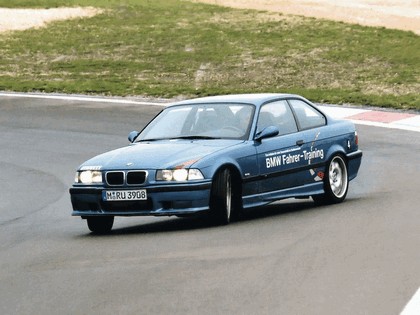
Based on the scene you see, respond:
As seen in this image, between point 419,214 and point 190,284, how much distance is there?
4.38 meters

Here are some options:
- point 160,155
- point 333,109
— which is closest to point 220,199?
point 160,155

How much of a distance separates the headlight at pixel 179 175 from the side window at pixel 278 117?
1.49 m

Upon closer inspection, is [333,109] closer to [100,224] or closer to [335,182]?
[335,182]

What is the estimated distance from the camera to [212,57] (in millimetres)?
37281

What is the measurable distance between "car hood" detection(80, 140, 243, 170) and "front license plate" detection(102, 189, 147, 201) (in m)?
0.24

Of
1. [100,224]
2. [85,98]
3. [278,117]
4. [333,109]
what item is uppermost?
[278,117]

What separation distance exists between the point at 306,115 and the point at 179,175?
2693 mm

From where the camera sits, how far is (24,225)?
45.4 feet

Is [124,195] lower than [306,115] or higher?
lower

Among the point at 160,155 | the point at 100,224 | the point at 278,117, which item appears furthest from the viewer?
the point at 278,117

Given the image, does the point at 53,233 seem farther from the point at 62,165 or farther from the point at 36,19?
the point at 36,19

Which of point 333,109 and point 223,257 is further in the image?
point 333,109

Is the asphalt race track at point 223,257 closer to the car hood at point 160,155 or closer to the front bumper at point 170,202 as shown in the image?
the front bumper at point 170,202

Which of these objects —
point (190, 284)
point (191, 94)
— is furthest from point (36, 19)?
point (190, 284)
